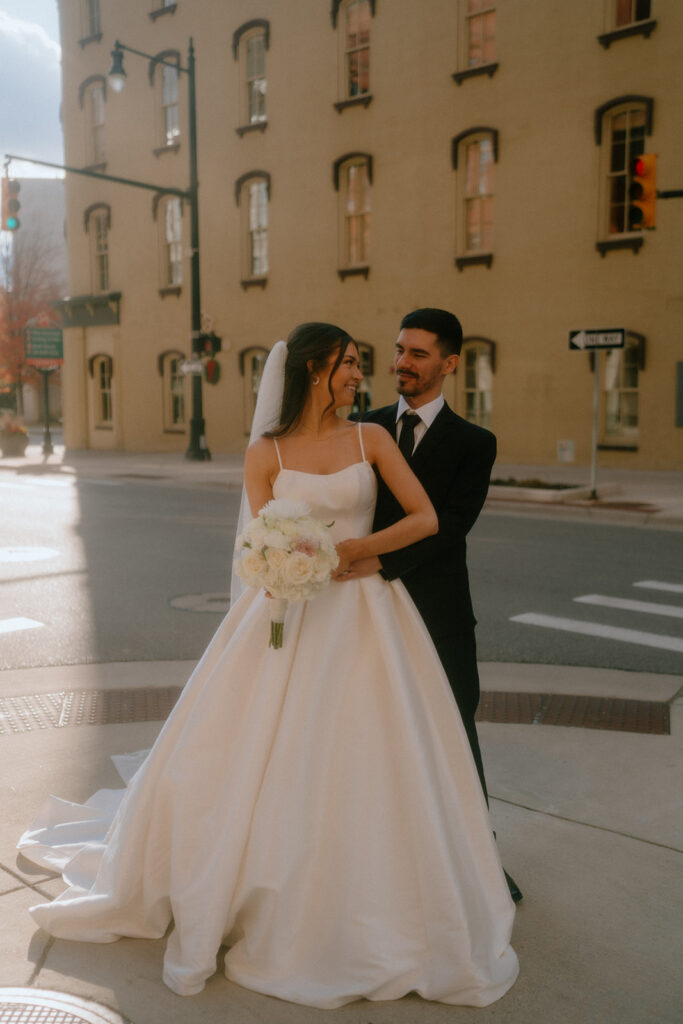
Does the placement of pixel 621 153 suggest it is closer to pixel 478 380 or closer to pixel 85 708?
pixel 478 380

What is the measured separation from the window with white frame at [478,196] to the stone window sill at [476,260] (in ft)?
0.79

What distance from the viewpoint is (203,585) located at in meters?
9.02

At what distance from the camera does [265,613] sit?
320cm

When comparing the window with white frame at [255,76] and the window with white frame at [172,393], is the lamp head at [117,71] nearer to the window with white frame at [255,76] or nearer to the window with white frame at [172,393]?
the window with white frame at [255,76]

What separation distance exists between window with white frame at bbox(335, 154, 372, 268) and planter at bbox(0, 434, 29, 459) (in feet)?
34.0

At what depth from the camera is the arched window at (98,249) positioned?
31.9 metres

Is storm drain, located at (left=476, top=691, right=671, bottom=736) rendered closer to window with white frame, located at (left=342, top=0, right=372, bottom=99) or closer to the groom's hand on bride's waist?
the groom's hand on bride's waist

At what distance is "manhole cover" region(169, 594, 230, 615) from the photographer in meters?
8.05

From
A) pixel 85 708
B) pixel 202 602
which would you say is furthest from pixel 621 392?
pixel 85 708

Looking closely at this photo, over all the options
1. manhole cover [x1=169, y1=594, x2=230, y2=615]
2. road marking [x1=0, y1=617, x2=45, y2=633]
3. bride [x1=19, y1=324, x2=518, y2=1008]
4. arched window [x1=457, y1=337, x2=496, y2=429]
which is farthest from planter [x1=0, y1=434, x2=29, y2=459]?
bride [x1=19, y1=324, x2=518, y2=1008]

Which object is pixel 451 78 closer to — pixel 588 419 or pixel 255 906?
pixel 588 419

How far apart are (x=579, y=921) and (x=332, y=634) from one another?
128cm

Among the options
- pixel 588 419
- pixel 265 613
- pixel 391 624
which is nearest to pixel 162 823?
pixel 265 613

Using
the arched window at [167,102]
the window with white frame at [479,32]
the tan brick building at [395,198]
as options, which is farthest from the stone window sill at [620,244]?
the arched window at [167,102]
